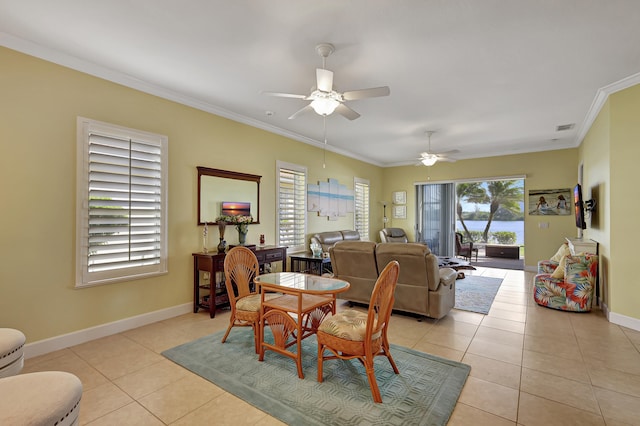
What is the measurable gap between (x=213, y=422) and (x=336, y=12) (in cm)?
315

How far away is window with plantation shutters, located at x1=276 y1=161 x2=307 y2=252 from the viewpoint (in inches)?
226

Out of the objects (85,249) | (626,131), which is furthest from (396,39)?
(85,249)

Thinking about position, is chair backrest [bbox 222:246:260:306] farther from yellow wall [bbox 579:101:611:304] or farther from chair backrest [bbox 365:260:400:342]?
yellow wall [bbox 579:101:611:304]

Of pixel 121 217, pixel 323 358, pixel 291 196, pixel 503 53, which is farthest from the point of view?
pixel 291 196

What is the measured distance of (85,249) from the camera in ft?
10.6

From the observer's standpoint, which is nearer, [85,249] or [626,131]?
[85,249]

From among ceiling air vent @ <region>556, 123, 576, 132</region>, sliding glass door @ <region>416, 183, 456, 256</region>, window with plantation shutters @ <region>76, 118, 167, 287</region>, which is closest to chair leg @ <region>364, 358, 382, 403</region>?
window with plantation shutters @ <region>76, 118, 167, 287</region>

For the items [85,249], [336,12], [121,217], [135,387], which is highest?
[336,12]

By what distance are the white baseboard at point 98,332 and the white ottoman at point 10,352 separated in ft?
4.73

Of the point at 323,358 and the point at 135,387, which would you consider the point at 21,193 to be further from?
the point at 323,358

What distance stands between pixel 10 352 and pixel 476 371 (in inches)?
132

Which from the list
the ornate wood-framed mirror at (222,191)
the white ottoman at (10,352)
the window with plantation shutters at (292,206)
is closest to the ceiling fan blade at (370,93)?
the ornate wood-framed mirror at (222,191)

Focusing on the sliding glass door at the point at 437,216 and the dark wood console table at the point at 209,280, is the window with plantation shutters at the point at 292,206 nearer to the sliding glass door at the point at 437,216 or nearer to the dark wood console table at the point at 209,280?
the dark wood console table at the point at 209,280

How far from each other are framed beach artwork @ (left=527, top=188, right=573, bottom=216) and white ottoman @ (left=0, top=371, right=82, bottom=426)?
8.66 m
